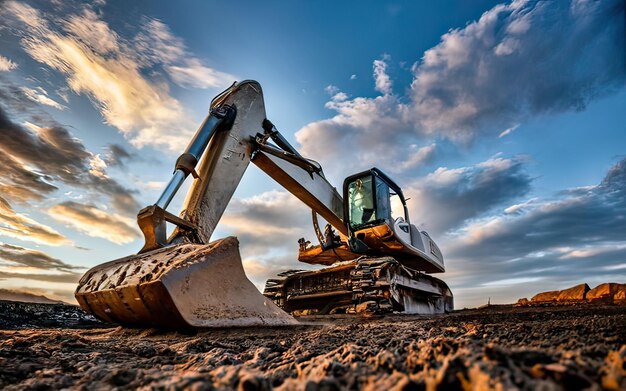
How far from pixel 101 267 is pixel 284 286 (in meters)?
3.99

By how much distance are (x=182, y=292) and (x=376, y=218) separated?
4.68 m

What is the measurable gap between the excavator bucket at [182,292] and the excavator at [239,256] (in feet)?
0.04

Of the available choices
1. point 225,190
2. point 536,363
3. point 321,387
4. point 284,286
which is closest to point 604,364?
point 536,363

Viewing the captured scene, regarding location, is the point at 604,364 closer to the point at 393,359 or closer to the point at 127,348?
the point at 393,359

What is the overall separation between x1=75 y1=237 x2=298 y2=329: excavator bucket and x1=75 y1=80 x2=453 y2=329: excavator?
11 millimetres

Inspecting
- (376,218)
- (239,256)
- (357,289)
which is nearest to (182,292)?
(239,256)

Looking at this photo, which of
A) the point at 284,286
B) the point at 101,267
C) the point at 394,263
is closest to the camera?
the point at 101,267

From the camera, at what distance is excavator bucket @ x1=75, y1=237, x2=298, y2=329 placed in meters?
3.13

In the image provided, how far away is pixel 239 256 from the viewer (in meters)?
3.80

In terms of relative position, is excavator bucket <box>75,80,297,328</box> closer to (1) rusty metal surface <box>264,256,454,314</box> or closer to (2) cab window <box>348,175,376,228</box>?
(1) rusty metal surface <box>264,256,454,314</box>

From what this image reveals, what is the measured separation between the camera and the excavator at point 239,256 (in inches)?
131

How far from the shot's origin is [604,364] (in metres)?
1.05

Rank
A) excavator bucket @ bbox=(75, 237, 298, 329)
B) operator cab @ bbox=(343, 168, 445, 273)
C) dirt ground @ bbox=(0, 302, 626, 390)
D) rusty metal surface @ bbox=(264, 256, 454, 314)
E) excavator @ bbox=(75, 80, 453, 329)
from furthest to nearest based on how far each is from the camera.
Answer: operator cab @ bbox=(343, 168, 445, 273), rusty metal surface @ bbox=(264, 256, 454, 314), excavator @ bbox=(75, 80, 453, 329), excavator bucket @ bbox=(75, 237, 298, 329), dirt ground @ bbox=(0, 302, 626, 390)

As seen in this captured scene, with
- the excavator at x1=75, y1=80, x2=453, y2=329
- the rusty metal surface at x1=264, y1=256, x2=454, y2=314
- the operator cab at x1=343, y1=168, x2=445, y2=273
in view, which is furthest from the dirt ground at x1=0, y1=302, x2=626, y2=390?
the operator cab at x1=343, y1=168, x2=445, y2=273
